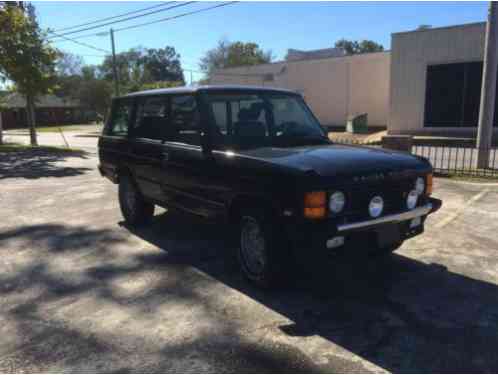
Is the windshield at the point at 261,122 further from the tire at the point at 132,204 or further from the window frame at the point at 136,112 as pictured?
the tire at the point at 132,204

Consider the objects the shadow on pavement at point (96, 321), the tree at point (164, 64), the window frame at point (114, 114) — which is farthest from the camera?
the tree at point (164, 64)

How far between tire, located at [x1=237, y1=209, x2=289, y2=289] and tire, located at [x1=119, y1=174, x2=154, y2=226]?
92.0 inches

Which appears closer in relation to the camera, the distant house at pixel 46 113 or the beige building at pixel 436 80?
the beige building at pixel 436 80

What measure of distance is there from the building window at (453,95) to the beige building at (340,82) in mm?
6021

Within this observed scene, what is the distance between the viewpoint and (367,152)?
4195mm

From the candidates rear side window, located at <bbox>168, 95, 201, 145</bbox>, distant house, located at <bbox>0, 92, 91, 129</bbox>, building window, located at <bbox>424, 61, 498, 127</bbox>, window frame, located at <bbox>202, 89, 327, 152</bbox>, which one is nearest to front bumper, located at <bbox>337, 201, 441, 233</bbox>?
window frame, located at <bbox>202, 89, 327, 152</bbox>

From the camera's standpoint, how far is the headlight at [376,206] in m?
3.64

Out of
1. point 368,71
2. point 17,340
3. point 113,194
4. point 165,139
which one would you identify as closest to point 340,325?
point 17,340

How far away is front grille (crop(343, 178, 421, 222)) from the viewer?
3.51m

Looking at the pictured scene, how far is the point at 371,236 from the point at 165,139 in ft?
8.79

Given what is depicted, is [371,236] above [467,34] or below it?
below

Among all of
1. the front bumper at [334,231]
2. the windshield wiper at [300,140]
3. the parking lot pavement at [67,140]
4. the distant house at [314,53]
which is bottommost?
the parking lot pavement at [67,140]

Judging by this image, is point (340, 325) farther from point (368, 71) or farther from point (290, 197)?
point (368, 71)

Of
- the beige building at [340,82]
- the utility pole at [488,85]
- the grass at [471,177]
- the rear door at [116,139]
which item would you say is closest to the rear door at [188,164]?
the rear door at [116,139]
